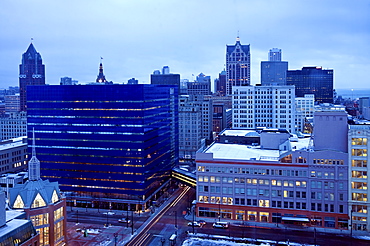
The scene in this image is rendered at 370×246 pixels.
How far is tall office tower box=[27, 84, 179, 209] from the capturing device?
109 m

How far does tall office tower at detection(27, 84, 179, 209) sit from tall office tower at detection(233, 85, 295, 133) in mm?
57973

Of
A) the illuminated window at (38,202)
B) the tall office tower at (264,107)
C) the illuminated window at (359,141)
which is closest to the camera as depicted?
the illuminated window at (38,202)

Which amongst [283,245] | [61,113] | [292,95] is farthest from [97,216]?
[292,95]

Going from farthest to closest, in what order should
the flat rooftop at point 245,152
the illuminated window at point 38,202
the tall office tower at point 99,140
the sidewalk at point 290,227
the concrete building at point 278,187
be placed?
1. the tall office tower at point 99,140
2. the flat rooftop at point 245,152
3. the concrete building at point 278,187
4. the sidewalk at point 290,227
5. the illuminated window at point 38,202

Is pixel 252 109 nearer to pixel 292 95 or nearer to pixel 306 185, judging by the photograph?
pixel 292 95

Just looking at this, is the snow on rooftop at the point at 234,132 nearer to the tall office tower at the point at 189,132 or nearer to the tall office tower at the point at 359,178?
the tall office tower at the point at 189,132

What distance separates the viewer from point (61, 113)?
11388 centimetres

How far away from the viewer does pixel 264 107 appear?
16425cm

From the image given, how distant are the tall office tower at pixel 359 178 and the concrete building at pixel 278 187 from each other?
1.46m

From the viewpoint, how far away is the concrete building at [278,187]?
9212 centimetres

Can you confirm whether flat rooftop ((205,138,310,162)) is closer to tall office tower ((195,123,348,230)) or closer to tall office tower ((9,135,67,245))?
tall office tower ((195,123,348,230))

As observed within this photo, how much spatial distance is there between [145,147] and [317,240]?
50.8 meters

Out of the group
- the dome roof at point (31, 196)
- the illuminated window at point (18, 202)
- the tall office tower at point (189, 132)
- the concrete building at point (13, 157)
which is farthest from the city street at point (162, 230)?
the tall office tower at point (189, 132)

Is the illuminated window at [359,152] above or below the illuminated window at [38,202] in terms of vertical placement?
above
